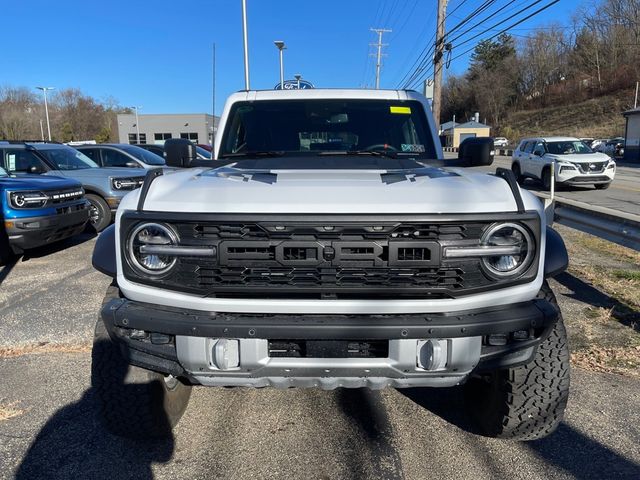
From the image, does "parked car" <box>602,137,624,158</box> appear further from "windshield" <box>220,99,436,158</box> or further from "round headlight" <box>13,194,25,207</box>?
"round headlight" <box>13,194,25,207</box>

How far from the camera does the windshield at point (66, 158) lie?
1014 centimetres

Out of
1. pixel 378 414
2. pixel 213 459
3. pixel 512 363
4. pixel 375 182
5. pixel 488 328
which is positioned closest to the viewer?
pixel 488 328

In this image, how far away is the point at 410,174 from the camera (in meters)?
2.87

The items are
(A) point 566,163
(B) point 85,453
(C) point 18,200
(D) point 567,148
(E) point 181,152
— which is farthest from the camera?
(D) point 567,148

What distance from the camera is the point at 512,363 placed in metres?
2.39

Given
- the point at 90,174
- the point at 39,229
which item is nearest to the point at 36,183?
the point at 39,229

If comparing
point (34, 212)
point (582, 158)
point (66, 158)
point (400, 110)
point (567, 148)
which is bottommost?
point (34, 212)

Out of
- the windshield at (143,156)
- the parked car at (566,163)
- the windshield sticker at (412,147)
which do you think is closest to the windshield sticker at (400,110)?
the windshield sticker at (412,147)

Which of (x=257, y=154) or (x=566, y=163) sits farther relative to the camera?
(x=566, y=163)

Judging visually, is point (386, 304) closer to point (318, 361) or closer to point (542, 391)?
point (318, 361)

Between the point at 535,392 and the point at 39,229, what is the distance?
6.62 meters

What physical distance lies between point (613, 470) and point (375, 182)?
185 cm

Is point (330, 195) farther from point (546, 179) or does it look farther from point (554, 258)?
point (546, 179)

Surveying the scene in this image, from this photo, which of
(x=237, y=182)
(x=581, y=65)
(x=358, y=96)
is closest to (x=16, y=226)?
(x=358, y=96)
